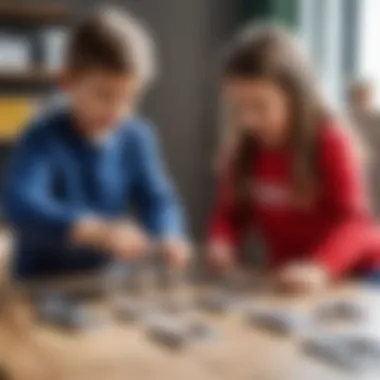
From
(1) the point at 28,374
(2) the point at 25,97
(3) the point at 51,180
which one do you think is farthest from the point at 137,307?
(2) the point at 25,97

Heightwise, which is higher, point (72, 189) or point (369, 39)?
point (369, 39)

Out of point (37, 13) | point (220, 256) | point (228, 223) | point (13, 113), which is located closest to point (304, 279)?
point (220, 256)

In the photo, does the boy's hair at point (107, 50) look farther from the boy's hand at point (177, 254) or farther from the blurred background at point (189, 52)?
the blurred background at point (189, 52)

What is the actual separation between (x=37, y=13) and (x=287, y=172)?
0.83 metres

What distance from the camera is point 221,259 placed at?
111cm

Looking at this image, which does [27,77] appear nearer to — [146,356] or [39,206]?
[39,206]

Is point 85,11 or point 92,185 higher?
point 85,11

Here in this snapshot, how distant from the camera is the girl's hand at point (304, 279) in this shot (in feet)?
3.18

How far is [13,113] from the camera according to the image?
1.76 m

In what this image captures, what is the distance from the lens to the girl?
1.15m

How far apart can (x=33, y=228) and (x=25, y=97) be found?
0.70 meters

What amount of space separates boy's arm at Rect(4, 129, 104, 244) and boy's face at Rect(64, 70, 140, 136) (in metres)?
0.06

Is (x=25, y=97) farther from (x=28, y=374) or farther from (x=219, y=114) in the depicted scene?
(x=28, y=374)

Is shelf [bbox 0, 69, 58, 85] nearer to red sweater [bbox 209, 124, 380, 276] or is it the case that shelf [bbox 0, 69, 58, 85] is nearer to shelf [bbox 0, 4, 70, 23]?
shelf [bbox 0, 4, 70, 23]
